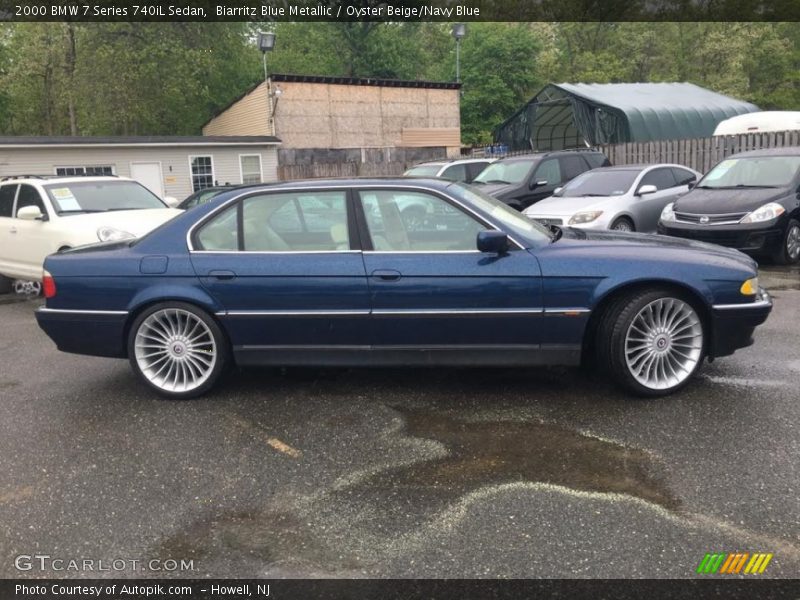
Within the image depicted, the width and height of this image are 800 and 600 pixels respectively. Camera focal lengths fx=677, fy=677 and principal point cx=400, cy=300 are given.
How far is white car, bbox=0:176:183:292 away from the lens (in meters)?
8.13

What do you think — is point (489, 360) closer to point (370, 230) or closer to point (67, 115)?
point (370, 230)

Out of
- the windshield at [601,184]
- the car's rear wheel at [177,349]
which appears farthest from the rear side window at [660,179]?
the car's rear wheel at [177,349]

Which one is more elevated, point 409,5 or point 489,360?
point 409,5

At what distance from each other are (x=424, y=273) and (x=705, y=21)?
164ft

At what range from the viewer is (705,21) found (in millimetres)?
45875

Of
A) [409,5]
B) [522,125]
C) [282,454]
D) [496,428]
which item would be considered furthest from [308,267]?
[409,5]

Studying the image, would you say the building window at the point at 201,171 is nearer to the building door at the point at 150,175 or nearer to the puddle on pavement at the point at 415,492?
the building door at the point at 150,175

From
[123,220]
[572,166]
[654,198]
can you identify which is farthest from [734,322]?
[572,166]

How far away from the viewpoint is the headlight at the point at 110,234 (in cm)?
793

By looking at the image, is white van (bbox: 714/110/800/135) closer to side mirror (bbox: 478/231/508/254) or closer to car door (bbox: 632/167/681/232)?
car door (bbox: 632/167/681/232)

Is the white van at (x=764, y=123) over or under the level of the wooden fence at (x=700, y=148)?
over

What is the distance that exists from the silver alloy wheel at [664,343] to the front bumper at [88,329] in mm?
3429

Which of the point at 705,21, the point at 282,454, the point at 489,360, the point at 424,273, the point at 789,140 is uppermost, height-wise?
the point at 705,21

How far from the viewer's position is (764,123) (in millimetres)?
16906
